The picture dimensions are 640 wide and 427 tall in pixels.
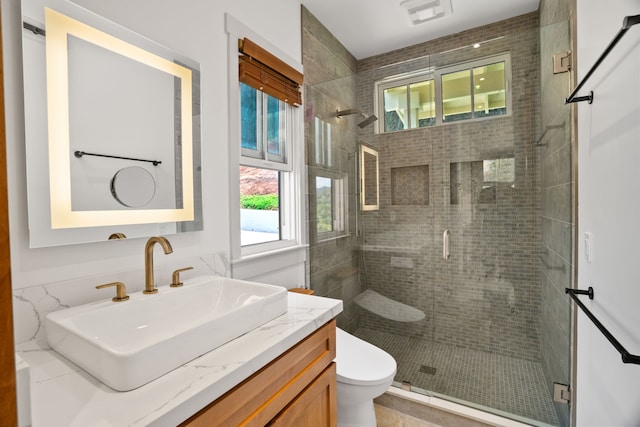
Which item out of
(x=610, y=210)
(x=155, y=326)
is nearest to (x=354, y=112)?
(x=610, y=210)

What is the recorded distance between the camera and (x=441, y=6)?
7.45 feet

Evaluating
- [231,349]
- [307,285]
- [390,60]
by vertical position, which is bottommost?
[307,285]

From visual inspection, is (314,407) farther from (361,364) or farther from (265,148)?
(265,148)

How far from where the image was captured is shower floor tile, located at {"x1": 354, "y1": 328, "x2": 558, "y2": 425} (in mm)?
1859

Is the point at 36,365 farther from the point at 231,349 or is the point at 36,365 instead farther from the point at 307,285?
the point at 307,285

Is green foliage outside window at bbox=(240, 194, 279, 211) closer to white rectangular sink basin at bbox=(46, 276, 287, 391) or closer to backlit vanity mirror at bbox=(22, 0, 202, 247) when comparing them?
backlit vanity mirror at bbox=(22, 0, 202, 247)

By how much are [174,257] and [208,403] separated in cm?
76

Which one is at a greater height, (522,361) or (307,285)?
(307,285)

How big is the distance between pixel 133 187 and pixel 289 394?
3.02 feet

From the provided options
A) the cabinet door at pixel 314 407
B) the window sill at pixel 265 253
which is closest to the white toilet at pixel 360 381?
the cabinet door at pixel 314 407

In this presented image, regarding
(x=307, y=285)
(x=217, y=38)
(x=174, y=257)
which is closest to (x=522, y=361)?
(x=307, y=285)

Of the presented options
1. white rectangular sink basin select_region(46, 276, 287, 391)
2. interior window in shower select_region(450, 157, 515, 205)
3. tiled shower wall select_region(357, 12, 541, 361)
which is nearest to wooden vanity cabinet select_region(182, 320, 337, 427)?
white rectangular sink basin select_region(46, 276, 287, 391)

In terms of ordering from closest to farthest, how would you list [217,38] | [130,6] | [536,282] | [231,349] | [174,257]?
[231,349] < [130,6] < [174,257] < [217,38] < [536,282]

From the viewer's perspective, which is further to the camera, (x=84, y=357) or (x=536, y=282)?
(x=536, y=282)
